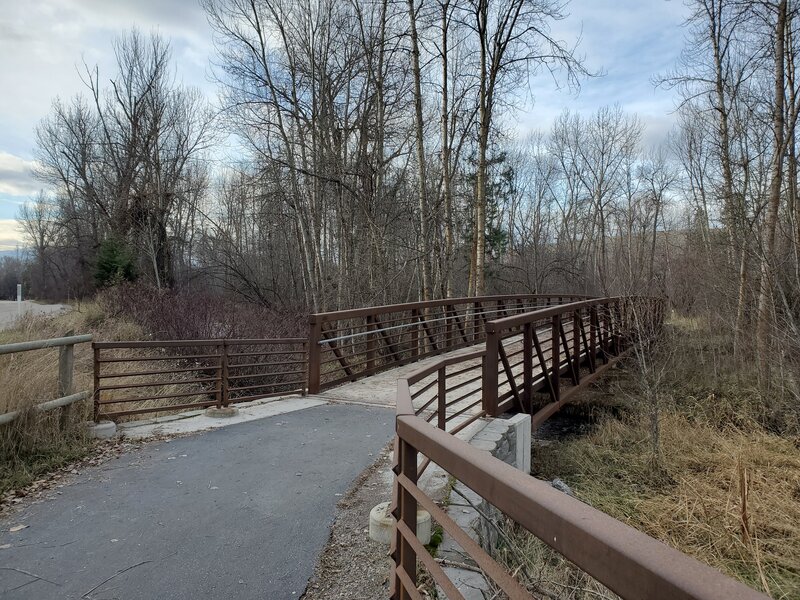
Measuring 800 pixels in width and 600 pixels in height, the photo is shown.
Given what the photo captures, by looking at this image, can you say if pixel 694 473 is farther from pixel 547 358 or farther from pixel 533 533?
pixel 533 533

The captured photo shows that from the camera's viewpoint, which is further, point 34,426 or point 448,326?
point 448,326

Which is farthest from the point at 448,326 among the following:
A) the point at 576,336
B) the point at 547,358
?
the point at 576,336

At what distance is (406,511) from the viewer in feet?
6.49

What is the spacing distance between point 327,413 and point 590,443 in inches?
197

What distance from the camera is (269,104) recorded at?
15.9 meters

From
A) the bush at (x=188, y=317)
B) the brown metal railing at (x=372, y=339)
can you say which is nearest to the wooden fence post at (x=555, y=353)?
the brown metal railing at (x=372, y=339)

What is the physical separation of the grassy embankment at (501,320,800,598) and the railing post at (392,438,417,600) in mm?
876

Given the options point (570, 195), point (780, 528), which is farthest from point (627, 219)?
point (780, 528)

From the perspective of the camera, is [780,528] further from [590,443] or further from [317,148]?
[317,148]

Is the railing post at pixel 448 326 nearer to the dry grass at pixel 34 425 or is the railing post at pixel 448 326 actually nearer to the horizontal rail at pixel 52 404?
the dry grass at pixel 34 425

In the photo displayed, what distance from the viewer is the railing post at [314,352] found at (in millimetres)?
7879

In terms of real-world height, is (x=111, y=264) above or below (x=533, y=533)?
above

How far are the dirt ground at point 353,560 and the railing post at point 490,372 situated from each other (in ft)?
7.58

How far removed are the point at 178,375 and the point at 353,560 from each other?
841 centimetres
